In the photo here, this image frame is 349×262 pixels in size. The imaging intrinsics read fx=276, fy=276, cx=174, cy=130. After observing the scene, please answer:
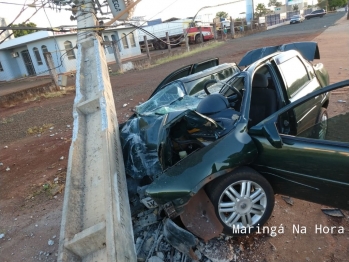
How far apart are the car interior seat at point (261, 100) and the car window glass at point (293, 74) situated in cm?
24

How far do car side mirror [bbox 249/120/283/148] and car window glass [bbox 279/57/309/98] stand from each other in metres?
1.08

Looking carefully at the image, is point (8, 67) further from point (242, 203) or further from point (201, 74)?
point (242, 203)

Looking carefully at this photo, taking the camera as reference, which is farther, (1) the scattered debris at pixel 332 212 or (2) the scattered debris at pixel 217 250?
(1) the scattered debris at pixel 332 212

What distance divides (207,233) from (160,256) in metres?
0.55

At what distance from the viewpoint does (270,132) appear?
9.00ft

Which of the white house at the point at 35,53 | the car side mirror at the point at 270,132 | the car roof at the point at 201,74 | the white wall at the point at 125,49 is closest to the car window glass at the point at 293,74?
the car side mirror at the point at 270,132

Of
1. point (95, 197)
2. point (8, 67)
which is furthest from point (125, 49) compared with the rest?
point (95, 197)

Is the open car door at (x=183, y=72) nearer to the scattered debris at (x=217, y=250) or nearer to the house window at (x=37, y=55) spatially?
the scattered debris at (x=217, y=250)

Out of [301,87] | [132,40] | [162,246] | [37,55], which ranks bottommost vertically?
[162,246]

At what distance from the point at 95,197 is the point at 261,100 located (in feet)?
8.15

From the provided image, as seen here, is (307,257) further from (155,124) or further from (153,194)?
(155,124)

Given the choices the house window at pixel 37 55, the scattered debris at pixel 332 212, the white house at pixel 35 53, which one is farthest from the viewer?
the house window at pixel 37 55

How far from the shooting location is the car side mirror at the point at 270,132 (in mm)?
2723

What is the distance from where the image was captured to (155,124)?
3.80 meters
